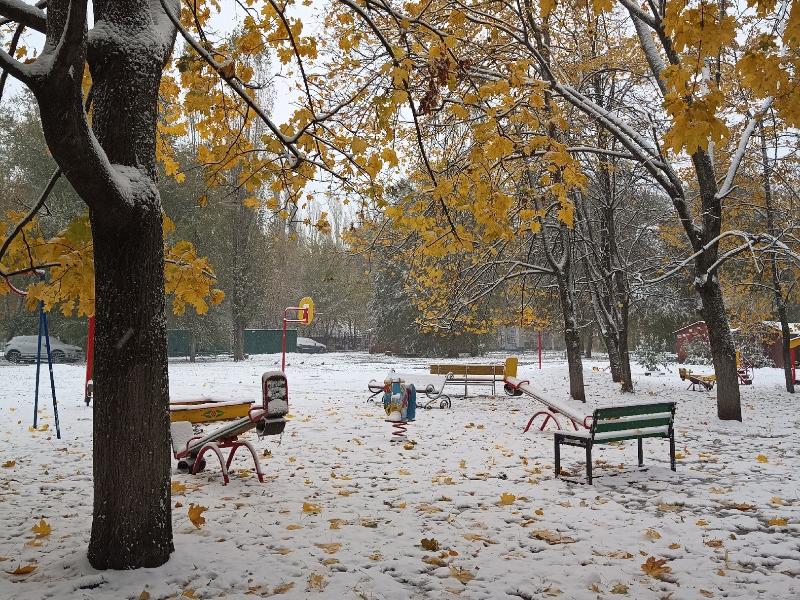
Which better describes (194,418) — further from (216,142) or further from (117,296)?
(117,296)

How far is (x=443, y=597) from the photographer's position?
3238mm

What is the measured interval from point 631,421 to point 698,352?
22.4 meters

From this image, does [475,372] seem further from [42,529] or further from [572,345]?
[42,529]

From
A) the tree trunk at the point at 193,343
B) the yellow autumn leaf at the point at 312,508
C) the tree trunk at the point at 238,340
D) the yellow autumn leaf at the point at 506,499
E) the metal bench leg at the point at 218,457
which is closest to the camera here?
the yellow autumn leaf at the point at 312,508

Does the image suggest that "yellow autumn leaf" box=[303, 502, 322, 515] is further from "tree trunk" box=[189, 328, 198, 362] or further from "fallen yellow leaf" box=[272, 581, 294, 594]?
"tree trunk" box=[189, 328, 198, 362]

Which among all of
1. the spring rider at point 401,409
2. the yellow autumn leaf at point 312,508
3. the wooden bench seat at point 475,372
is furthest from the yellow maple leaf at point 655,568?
the wooden bench seat at point 475,372

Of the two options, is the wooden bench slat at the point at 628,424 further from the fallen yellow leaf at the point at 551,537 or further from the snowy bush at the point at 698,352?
the snowy bush at the point at 698,352

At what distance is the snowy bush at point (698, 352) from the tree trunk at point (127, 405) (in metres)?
25.9

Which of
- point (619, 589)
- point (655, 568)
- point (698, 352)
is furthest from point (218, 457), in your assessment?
point (698, 352)

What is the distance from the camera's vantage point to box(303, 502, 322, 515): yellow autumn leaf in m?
4.82

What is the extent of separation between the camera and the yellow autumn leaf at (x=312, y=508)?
4.82 meters

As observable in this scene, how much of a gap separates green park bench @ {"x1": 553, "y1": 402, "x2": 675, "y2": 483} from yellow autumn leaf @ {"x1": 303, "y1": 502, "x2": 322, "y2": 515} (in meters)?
2.64

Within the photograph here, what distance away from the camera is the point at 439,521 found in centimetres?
459

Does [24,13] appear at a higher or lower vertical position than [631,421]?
higher
